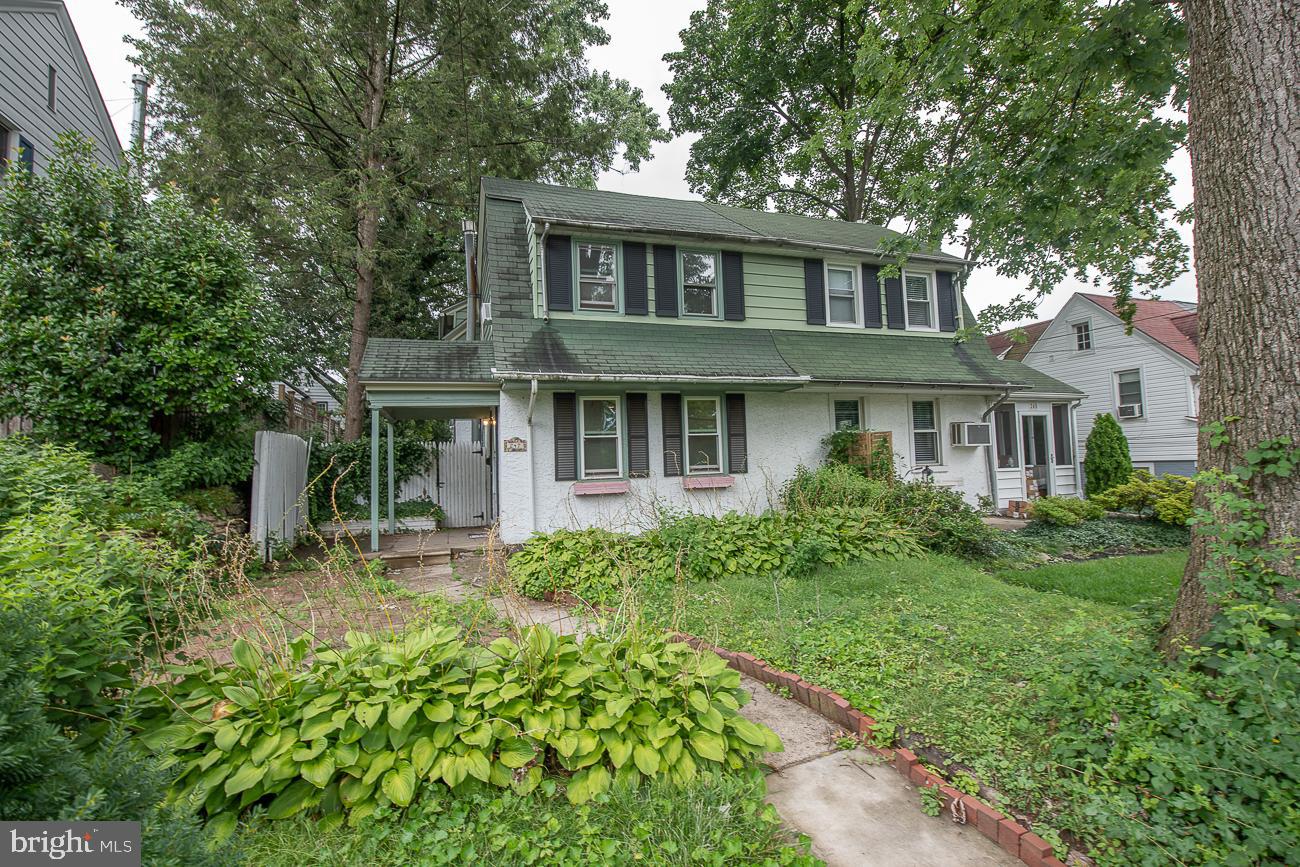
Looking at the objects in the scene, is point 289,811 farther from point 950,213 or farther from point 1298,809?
point 950,213

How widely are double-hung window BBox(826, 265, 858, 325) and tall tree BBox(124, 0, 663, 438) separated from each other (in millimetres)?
7531

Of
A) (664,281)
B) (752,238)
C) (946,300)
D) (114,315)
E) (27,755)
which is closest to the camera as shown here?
(27,755)

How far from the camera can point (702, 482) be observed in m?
8.91

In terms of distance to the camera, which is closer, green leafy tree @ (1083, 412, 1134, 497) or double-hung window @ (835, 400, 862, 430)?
double-hung window @ (835, 400, 862, 430)

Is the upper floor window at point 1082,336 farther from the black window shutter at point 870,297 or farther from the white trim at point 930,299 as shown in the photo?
the black window shutter at point 870,297

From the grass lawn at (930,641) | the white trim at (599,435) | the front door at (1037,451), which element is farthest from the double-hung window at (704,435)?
the front door at (1037,451)

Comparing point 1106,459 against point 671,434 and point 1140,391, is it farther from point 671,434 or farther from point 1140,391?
point 671,434

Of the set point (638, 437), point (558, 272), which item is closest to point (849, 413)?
point (638, 437)

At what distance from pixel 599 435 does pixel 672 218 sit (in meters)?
4.75

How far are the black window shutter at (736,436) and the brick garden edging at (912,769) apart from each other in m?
5.41

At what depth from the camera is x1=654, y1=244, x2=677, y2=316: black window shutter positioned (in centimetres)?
946

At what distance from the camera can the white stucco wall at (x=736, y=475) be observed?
8125 millimetres

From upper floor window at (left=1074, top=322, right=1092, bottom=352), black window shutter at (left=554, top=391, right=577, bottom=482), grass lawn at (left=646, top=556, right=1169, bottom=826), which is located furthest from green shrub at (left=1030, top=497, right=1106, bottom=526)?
upper floor window at (left=1074, top=322, right=1092, bottom=352)

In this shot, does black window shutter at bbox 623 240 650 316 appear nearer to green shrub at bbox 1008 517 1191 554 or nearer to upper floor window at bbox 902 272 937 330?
upper floor window at bbox 902 272 937 330
